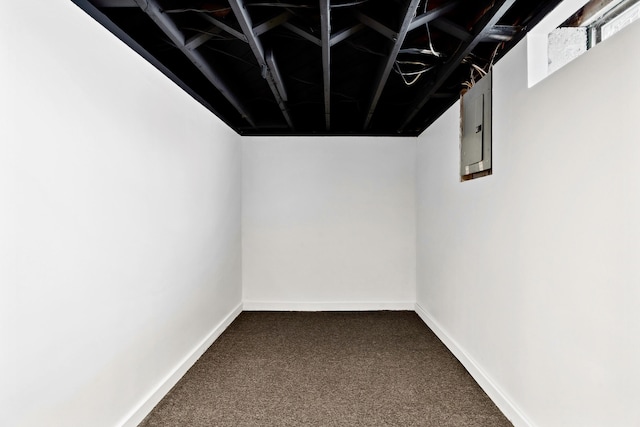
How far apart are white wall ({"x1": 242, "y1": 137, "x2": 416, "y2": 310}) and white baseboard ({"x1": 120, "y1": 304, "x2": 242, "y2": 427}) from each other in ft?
3.38

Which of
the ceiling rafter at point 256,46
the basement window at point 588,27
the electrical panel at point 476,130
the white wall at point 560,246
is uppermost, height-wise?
the ceiling rafter at point 256,46

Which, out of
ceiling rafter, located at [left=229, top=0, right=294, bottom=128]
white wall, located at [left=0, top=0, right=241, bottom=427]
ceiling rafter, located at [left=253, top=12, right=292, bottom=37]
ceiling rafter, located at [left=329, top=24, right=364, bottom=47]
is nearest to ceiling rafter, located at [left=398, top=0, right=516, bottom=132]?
ceiling rafter, located at [left=329, top=24, right=364, bottom=47]

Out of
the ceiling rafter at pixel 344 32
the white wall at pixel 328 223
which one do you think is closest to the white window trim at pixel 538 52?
Result: the ceiling rafter at pixel 344 32

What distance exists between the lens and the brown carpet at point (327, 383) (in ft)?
6.88

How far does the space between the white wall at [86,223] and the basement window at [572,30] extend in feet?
6.97

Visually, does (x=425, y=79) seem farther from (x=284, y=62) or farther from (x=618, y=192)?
(x=618, y=192)

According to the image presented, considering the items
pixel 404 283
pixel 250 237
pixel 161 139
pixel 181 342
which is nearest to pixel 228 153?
pixel 250 237

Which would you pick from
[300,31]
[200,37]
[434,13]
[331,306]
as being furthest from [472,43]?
[331,306]

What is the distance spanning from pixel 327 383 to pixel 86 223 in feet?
5.87

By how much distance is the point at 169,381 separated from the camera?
7.88ft

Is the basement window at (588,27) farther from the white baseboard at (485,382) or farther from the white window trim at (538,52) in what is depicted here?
the white baseboard at (485,382)

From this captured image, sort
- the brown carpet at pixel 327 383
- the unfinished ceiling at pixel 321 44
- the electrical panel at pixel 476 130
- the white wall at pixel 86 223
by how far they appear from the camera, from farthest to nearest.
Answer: the electrical panel at pixel 476 130 < the brown carpet at pixel 327 383 < the unfinished ceiling at pixel 321 44 < the white wall at pixel 86 223

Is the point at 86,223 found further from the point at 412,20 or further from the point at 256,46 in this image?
the point at 412,20

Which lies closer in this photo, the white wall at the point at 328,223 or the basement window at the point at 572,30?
the basement window at the point at 572,30
